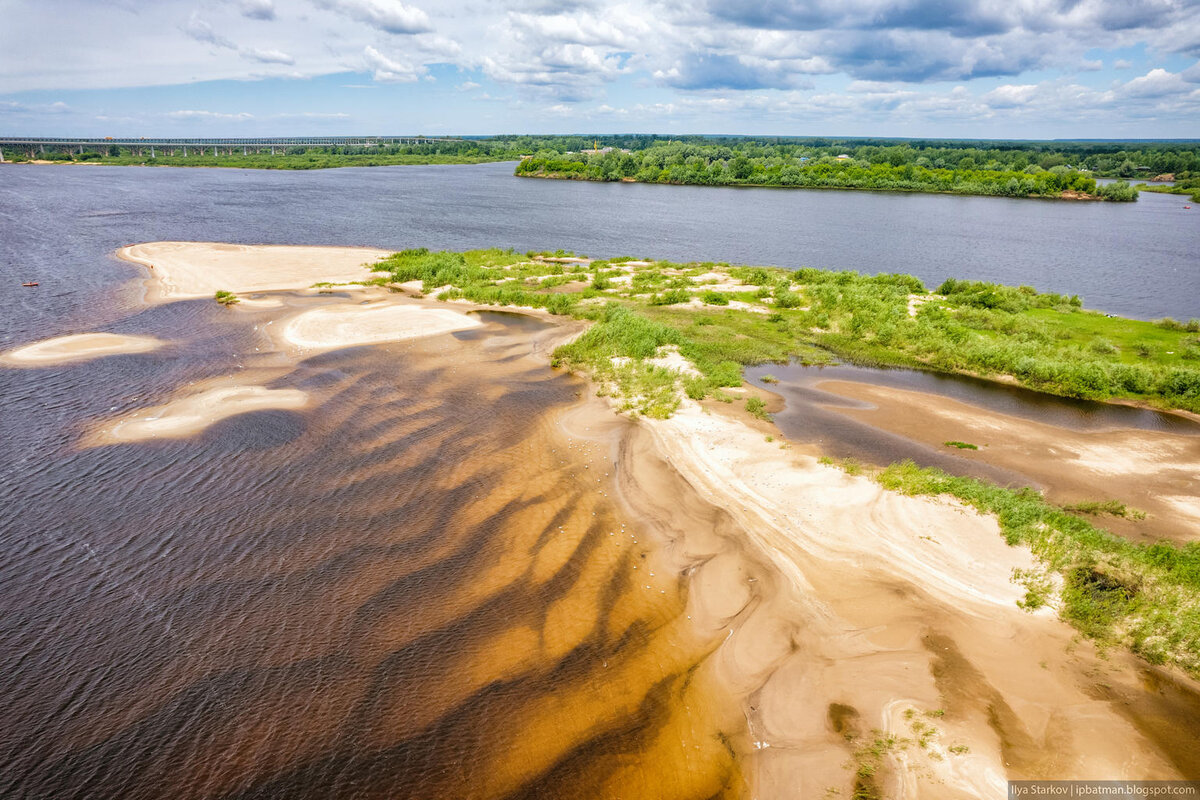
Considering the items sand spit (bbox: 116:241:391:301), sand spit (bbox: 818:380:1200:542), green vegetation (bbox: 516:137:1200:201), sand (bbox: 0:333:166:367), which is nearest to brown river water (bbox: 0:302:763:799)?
sand (bbox: 0:333:166:367)

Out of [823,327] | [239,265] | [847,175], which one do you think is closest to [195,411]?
[239,265]

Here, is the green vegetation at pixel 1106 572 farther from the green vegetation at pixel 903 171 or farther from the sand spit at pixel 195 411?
the green vegetation at pixel 903 171

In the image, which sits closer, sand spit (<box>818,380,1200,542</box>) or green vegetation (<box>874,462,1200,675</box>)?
green vegetation (<box>874,462,1200,675</box>)

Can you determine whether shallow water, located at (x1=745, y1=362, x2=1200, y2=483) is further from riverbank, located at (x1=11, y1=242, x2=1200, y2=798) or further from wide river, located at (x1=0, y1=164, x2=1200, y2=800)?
wide river, located at (x1=0, y1=164, x2=1200, y2=800)

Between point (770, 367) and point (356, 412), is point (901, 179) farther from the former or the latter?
point (356, 412)

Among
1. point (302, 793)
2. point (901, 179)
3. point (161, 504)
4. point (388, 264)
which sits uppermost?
point (901, 179)

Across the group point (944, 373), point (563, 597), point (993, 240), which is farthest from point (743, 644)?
point (993, 240)

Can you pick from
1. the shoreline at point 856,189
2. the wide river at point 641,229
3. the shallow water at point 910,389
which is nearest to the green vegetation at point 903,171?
the shoreline at point 856,189
